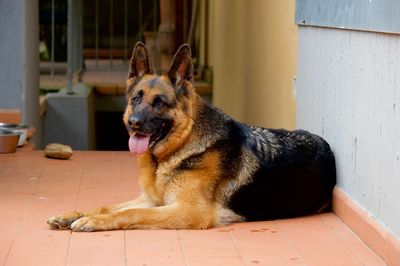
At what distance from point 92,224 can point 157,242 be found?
414 mm

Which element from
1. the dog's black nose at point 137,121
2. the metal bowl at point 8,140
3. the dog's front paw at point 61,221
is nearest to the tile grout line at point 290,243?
the dog's black nose at point 137,121

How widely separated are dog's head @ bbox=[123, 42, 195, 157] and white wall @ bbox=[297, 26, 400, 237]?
3.04ft

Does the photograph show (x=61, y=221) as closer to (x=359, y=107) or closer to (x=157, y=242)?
(x=157, y=242)

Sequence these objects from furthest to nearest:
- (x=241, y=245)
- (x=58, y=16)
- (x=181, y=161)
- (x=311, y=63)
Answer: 1. (x=58, y=16)
2. (x=311, y=63)
3. (x=181, y=161)
4. (x=241, y=245)

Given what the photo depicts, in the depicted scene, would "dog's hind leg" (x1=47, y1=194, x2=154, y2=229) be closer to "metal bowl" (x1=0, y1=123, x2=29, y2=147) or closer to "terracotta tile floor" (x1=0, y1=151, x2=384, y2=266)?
"terracotta tile floor" (x1=0, y1=151, x2=384, y2=266)

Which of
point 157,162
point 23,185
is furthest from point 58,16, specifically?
point 157,162

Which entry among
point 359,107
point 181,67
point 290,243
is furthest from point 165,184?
point 359,107

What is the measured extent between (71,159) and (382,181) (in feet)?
12.3

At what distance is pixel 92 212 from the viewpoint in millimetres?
5715

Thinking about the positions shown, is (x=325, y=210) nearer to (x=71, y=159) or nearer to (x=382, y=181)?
(x=382, y=181)

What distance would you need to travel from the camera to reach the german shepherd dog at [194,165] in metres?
5.60

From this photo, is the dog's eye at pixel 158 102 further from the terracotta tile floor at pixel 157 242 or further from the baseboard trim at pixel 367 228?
the baseboard trim at pixel 367 228

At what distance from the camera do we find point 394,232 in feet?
15.9

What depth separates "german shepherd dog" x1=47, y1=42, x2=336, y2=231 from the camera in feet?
18.4
